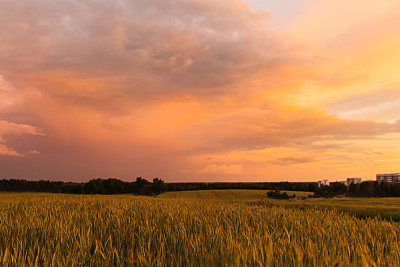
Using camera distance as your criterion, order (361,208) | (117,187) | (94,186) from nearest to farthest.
A: (361,208)
(94,186)
(117,187)

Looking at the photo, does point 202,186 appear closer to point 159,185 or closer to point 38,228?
point 159,185

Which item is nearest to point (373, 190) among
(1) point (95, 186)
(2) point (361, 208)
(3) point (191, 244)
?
(2) point (361, 208)

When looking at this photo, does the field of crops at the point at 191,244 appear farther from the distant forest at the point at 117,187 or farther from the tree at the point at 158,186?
the tree at the point at 158,186

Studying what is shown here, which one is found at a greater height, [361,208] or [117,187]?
[361,208]

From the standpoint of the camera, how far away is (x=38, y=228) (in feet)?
16.1

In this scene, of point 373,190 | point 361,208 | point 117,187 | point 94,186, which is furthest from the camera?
point 117,187

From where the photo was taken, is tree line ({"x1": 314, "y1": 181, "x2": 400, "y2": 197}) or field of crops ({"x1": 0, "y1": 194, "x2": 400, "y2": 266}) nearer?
field of crops ({"x1": 0, "y1": 194, "x2": 400, "y2": 266})

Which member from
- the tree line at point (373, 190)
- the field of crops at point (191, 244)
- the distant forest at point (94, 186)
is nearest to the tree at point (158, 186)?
the distant forest at point (94, 186)

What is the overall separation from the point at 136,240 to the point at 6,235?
2.49m

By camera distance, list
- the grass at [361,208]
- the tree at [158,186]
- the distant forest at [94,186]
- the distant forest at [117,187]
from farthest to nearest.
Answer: the tree at [158,186], the distant forest at [94,186], the distant forest at [117,187], the grass at [361,208]

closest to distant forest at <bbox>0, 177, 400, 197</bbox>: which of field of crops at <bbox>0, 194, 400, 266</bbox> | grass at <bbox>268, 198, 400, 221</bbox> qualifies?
grass at <bbox>268, 198, 400, 221</bbox>

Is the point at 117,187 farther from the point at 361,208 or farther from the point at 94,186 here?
the point at 361,208

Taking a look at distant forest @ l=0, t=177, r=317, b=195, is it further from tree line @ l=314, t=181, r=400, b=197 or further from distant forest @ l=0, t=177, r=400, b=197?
tree line @ l=314, t=181, r=400, b=197

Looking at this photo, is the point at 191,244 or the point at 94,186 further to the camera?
the point at 94,186
